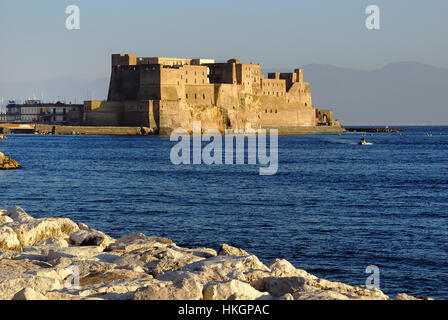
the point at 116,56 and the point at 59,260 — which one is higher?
the point at 116,56

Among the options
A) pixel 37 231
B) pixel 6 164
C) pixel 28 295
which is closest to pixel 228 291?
pixel 28 295

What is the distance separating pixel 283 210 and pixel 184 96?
6166 cm

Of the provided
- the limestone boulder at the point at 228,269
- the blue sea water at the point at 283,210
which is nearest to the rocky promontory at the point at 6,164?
the blue sea water at the point at 283,210

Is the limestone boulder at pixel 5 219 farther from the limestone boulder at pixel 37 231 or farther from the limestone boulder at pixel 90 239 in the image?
the limestone boulder at pixel 90 239

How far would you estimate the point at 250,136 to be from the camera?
88.1 metres

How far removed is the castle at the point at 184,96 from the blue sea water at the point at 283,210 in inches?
1635

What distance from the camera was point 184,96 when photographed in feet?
263

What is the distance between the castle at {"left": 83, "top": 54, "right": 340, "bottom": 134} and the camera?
253 ft

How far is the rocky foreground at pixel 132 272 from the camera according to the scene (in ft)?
22.7

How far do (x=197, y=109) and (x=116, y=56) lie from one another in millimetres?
11291
